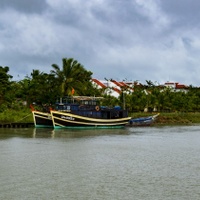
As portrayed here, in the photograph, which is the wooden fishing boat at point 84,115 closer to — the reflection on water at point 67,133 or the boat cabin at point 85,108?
the boat cabin at point 85,108

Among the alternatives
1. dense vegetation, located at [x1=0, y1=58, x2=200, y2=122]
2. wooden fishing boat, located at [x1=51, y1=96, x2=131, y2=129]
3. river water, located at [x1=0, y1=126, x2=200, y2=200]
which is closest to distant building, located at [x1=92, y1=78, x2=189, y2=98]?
dense vegetation, located at [x1=0, y1=58, x2=200, y2=122]

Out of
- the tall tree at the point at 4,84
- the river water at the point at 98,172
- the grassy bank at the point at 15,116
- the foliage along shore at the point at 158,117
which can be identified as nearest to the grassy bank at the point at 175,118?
the foliage along shore at the point at 158,117

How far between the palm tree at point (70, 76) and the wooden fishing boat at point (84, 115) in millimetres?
7404

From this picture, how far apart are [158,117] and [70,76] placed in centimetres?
1896

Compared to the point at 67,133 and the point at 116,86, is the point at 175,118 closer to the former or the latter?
the point at 116,86

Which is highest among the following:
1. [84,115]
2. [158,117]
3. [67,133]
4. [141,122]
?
[158,117]

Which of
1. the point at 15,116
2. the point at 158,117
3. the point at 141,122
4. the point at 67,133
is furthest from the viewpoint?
the point at 158,117

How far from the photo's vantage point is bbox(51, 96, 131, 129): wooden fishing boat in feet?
172

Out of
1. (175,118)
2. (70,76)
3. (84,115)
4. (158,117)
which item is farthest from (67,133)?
(175,118)

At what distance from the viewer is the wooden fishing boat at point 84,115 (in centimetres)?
5250

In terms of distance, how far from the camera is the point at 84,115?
179 ft

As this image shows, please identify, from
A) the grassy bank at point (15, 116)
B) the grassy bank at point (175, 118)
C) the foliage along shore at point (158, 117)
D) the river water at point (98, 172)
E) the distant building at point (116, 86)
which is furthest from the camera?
the distant building at point (116, 86)

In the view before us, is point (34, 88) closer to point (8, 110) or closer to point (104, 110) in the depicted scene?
point (8, 110)

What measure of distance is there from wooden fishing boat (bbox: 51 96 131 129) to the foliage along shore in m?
6.87
